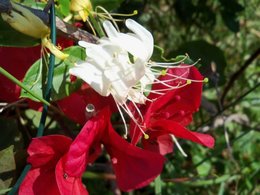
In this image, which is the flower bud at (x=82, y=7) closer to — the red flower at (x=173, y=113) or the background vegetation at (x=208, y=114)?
the background vegetation at (x=208, y=114)

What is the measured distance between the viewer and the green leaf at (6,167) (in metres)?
0.80

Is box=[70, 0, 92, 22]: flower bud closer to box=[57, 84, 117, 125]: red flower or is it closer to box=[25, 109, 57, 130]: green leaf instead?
box=[57, 84, 117, 125]: red flower

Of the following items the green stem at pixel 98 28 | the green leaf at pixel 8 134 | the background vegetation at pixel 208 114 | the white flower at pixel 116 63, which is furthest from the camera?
the background vegetation at pixel 208 114

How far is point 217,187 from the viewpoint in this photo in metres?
1.41

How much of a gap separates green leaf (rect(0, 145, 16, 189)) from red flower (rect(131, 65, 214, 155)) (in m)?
0.16

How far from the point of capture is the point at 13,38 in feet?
2.63

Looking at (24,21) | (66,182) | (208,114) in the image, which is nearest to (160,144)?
(66,182)

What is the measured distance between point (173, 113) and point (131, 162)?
0.37 ft

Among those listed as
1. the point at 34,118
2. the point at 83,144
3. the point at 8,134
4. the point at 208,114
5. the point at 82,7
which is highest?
the point at 82,7

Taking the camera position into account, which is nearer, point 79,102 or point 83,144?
point 83,144

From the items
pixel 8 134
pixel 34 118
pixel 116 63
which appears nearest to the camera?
pixel 116 63

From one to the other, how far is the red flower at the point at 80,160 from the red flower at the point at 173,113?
3cm

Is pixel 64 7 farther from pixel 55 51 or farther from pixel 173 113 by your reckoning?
pixel 173 113

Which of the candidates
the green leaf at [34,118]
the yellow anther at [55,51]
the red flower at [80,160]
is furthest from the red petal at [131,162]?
the green leaf at [34,118]
